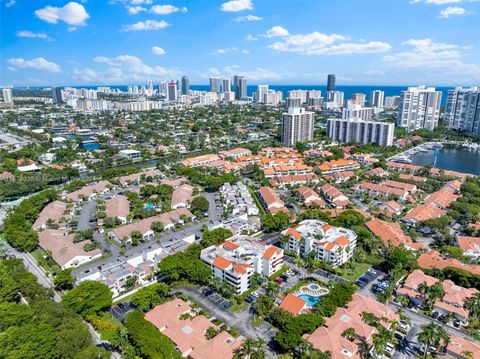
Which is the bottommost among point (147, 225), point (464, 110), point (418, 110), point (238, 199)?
point (147, 225)

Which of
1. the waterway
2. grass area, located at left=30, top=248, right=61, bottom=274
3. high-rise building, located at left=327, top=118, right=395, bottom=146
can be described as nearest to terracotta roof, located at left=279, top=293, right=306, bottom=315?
grass area, located at left=30, top=248, right=61, bottom=274

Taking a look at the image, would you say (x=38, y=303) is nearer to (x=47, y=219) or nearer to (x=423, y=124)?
(x=47, y=219)

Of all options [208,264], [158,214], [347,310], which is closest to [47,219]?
[158,214]

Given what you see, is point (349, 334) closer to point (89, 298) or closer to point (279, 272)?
point (279, 272)

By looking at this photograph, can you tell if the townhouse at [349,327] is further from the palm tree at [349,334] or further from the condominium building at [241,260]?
the condominium building at [241,260]

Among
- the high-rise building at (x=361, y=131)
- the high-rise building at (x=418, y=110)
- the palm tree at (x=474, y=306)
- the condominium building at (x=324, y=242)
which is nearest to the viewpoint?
the palm tree at (x=474, y=306)

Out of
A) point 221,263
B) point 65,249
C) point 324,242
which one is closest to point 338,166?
point 324,242

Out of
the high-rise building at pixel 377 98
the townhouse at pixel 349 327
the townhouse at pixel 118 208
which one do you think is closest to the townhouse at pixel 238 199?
the townhouse at pixel 118 208

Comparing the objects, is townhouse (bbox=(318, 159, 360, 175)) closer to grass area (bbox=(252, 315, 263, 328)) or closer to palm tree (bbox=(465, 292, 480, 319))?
palm tree (bbox=(465, 292, 480, 319))
